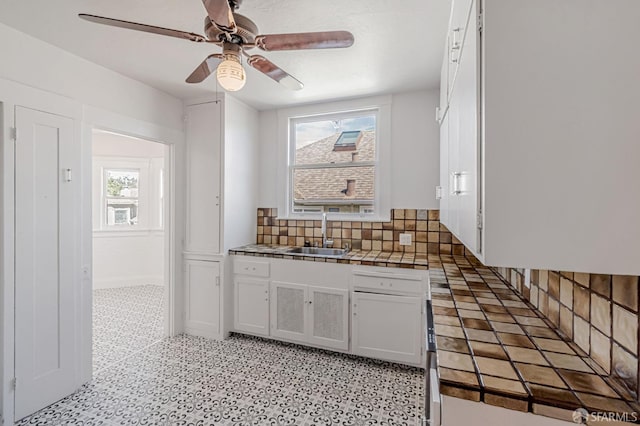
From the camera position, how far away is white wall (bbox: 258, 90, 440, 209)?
9.53 feet

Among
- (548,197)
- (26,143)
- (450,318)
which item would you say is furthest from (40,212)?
(548,197)

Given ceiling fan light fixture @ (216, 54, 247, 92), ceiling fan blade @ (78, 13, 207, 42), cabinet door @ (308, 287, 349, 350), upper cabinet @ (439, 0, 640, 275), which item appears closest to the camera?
upper cabinet @ (439, 0, 640, 275)

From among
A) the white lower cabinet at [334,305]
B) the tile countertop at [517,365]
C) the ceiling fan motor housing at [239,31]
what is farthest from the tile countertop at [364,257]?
the ceiling fan motor housing at [239,31]

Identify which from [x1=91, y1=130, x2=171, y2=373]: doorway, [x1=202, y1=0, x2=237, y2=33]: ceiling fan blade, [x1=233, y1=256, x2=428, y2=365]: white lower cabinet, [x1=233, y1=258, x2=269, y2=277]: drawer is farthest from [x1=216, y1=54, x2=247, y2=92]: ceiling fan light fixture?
[x1=91, y1=130, x2=171, y2=373]: doorway

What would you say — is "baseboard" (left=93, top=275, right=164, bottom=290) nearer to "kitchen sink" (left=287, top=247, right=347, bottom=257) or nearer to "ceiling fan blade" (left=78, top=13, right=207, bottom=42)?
"kitchen sink" (left=287, top=247, right=347, bottom=257)

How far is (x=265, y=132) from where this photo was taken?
359 cm

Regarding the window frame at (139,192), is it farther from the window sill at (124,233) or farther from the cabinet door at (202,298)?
the cabinet door at (202,298)

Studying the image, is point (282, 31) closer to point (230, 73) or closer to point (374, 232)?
point (230, 73)

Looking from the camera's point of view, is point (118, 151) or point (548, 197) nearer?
point (548, 197)

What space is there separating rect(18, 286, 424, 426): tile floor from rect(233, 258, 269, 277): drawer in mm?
717

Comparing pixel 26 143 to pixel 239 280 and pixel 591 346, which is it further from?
pixel 591 346

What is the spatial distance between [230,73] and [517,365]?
1.60m

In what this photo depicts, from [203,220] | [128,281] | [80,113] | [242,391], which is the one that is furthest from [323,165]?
[128,281]

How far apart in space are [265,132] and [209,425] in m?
2.90
